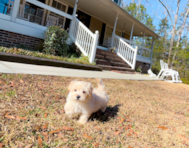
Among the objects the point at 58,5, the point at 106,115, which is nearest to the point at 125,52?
the point at 58,5

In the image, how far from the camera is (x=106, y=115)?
253 centimetres

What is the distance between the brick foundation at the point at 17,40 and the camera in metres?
6.45

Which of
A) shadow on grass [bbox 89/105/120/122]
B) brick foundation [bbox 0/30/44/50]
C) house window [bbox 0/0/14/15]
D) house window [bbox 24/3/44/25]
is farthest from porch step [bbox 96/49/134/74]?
house window [bbox 0/0/14/15]

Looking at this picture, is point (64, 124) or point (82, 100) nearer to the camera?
point (82, 100)

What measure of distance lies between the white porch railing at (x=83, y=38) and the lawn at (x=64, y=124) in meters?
4.72

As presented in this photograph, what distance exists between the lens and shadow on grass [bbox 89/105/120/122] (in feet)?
7.75

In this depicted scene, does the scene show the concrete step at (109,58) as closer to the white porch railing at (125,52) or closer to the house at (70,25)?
the house at (70,25)

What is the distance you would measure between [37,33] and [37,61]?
307 centimetres

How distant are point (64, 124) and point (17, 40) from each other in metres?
6.23

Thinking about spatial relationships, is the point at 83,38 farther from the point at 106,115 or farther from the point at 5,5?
the point at 106,115

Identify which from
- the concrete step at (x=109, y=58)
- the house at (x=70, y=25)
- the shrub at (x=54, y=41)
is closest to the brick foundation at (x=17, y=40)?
the house at (x=70, y=25)

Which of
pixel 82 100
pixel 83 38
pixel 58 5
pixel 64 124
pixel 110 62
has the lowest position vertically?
pixel 64 124

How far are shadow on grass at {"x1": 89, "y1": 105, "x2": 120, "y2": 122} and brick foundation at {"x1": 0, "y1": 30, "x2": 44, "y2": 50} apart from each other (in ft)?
19.1

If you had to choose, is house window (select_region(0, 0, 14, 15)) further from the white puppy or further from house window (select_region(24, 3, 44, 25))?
the white puppy
